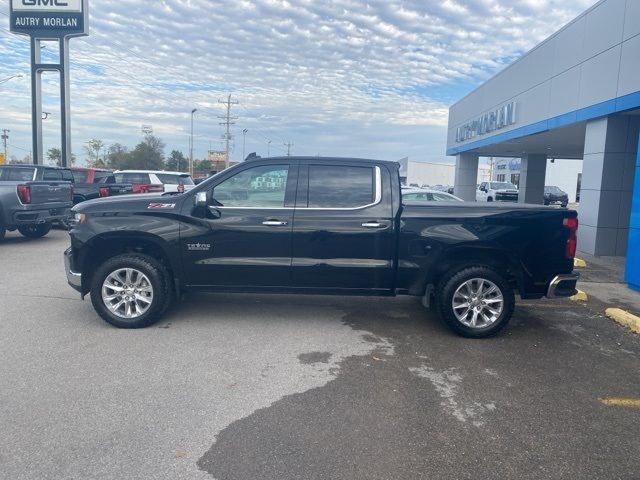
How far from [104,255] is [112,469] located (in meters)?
3.36

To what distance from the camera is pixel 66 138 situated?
79.0 feet

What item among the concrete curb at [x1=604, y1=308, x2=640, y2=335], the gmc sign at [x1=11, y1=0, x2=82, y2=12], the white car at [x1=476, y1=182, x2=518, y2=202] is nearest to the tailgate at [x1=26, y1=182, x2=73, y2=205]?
the concrete curb at [x1=604, y1=308, x2=640, y2=335]

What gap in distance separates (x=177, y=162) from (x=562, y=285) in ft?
258

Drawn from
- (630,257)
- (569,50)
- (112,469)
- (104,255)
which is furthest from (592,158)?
(112,469)

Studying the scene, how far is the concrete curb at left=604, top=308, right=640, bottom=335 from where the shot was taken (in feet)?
20.4

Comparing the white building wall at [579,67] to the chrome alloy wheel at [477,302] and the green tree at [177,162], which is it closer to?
the chrome alloy wheel at [477,302]

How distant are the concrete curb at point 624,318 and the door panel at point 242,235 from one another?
163 inches

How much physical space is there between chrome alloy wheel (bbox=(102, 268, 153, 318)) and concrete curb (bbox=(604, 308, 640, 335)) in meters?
5.62

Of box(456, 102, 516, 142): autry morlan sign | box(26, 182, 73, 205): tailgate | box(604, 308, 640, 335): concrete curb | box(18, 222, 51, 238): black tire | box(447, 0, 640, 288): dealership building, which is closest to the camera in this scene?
box(604, 308, 640, 335): concrete curb

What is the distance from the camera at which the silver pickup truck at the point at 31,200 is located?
37.0 feet

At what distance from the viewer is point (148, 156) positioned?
71.9 meters

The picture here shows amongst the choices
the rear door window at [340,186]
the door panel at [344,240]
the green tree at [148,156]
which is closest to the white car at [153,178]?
the rear door window at [340,186]

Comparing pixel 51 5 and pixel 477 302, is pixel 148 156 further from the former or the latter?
pixel 477 302

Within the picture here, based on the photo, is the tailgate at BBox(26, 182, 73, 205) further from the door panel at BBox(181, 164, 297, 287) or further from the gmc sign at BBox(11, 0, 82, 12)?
the gmc sign at BBox(11, 0, 82, 12)
